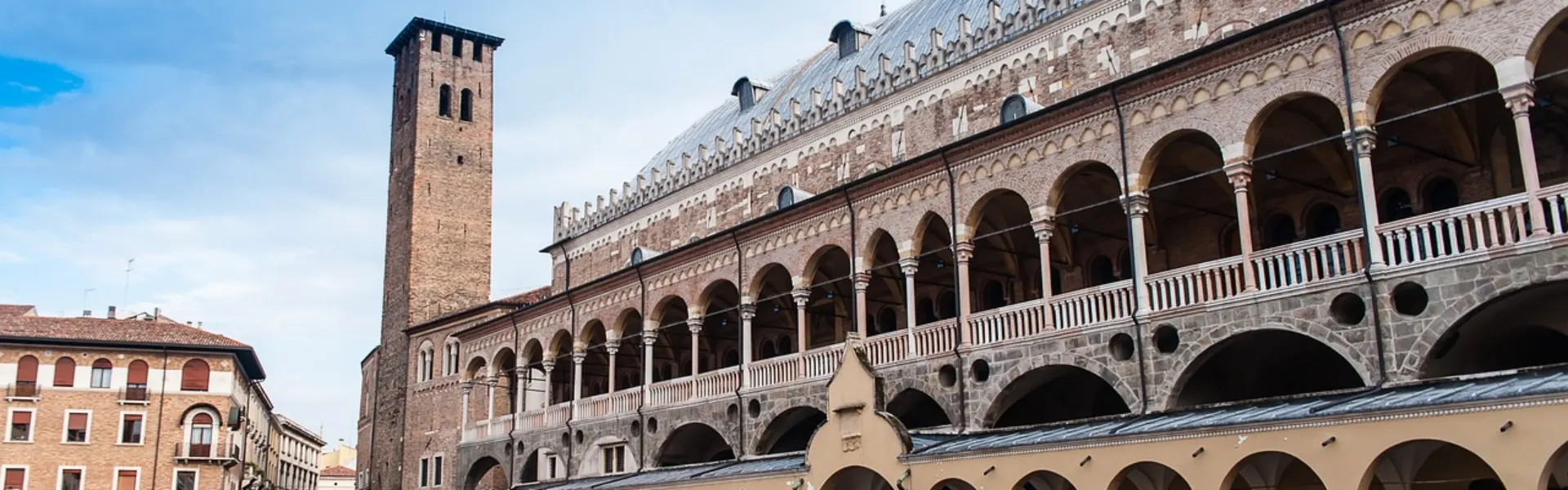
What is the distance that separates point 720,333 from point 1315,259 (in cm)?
2015

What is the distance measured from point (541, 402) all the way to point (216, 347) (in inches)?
508

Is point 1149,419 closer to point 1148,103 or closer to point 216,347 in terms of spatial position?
point 1148,103

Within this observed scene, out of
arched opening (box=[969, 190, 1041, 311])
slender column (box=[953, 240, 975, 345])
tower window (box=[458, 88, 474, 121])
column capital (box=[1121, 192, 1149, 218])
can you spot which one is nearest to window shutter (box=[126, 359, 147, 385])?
tower window (box=[458, 88, 474, 121])

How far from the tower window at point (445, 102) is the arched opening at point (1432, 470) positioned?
38955mm

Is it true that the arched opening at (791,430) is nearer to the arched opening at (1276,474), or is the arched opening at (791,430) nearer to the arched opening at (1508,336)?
the arched opening at (1276,474)

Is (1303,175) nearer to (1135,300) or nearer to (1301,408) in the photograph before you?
(1135,300)

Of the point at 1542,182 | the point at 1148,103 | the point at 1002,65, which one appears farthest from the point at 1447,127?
the point at 1002,65

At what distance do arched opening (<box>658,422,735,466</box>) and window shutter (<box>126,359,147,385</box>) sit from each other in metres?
24.0

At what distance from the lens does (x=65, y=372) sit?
4519 cm

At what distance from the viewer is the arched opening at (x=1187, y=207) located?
22891 mm

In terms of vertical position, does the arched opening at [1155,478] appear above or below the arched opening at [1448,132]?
below

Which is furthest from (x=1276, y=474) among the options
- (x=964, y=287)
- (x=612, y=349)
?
(x=612, y=349)

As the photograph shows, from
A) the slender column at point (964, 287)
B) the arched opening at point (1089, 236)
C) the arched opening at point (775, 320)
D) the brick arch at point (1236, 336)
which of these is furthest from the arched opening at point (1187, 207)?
the arched opening at point (775, 320)

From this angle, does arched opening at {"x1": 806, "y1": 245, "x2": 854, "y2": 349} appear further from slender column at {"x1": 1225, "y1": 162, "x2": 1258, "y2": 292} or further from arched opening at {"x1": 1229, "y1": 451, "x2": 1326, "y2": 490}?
arched opening at {"x1": 1229, "y1": 451, "x2": 1326, "y2": 490}
